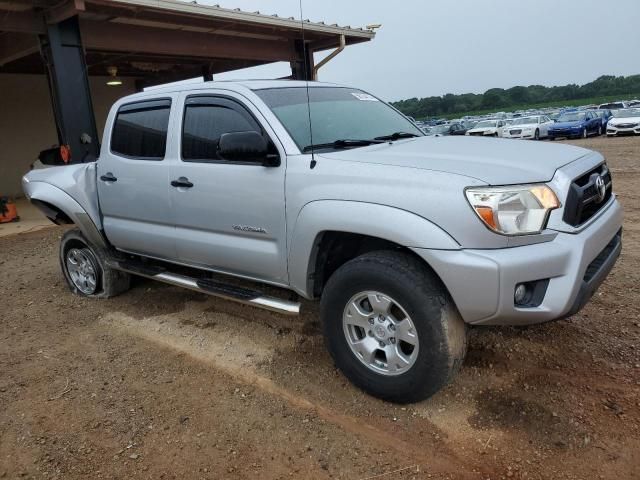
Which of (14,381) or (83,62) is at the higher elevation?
(83,62)

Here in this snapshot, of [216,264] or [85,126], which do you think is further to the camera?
[85,126]

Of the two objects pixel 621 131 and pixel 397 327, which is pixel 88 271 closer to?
pixel 397 327

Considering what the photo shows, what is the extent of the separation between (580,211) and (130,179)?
3384mm

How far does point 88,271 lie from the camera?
536 cm

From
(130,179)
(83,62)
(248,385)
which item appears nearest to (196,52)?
(83,62)

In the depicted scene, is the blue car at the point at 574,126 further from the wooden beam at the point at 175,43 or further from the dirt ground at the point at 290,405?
the dirt ground at the point at 290,405

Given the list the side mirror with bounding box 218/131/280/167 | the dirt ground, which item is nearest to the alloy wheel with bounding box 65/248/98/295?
the dirt ground

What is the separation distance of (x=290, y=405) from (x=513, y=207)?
1.71 meters

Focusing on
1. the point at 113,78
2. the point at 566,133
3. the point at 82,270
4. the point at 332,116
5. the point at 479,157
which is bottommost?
the point at 566,133

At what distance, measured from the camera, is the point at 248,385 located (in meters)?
3.40

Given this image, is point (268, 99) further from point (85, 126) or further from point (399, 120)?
point (85, 126)

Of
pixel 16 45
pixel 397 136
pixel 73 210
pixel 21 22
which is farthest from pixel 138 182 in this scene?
pixel 16 45

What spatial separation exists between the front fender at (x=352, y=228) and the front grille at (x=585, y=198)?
2.26 feet

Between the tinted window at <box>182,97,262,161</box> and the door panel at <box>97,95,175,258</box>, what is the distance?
0.85ft
